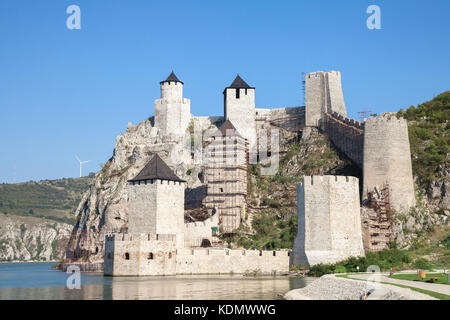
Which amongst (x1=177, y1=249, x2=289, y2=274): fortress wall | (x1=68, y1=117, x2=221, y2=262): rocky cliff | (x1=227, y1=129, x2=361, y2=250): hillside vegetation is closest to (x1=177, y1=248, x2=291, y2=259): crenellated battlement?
(x1=177, y1=249, x2=289, y2=274): fortress wall

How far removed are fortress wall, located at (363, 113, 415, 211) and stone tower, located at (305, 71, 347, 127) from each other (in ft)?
42.2

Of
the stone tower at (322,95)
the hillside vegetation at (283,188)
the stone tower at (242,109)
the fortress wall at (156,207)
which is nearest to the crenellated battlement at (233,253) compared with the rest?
the fortress wall at (156,207)

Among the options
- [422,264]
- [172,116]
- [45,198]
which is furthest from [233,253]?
[45,198]

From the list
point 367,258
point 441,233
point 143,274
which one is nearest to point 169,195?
point 143,274

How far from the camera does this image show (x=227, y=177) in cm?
5216

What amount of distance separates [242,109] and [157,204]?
2200 cm

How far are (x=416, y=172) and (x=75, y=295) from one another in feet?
91.6

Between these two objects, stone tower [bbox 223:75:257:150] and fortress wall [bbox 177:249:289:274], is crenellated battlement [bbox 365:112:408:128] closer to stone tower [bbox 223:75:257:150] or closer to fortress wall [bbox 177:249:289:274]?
fortress wall [bbox 177:249:289:274]

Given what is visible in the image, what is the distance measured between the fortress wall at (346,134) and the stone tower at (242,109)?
7.03 meters

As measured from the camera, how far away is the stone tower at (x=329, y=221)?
3709 centimetres

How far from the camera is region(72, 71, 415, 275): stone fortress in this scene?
37531 millimetres

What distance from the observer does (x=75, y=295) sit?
2808cm

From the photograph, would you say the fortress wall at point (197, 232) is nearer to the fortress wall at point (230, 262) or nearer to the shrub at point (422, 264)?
the fortress wall at point (230, 262)

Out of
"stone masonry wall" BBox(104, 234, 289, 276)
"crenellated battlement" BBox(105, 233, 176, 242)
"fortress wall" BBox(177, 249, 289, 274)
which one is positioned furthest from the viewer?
"fortress wall" BBox(177, 249, 289, 274)
